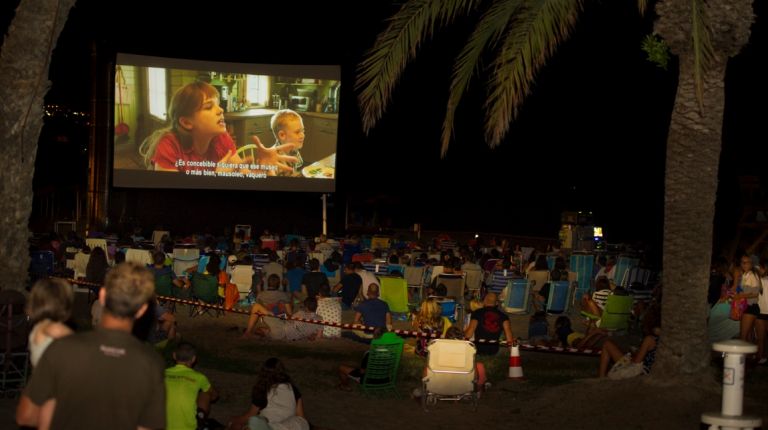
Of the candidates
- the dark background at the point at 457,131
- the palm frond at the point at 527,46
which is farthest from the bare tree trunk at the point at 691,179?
the dark background at the point at 457,131

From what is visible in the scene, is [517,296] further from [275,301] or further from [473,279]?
[275,301]

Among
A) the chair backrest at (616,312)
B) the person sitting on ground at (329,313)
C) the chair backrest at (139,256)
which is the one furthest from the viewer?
the chair backrest at (139,256)

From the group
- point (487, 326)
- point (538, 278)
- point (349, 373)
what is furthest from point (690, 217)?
point (538, 278)

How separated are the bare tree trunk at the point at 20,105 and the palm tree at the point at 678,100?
3225 millimetres

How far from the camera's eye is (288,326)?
1377cm

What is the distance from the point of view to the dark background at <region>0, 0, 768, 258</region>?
31047 millimetres

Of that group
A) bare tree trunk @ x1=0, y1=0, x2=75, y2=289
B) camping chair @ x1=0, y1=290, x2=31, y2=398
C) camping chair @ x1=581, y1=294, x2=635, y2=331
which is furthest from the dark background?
camping chair @ x1=0, y1=290, x2=31, y2=398

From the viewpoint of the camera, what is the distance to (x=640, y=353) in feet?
34.6

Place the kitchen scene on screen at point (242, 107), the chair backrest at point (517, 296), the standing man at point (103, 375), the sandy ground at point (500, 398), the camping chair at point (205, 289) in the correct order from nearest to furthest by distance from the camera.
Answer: the standing man at point (103, 375)
the sandy ground at point (500, 398)
the camping chair at point (205, 289)
the chair backrest at point (517, 296)
the kitchen scene on screen at point (242, 107)

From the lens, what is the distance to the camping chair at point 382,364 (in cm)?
1077

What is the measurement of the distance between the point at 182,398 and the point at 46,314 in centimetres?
226

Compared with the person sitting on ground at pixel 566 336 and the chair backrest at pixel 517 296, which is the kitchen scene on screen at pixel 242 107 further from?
the person sitting on ground at pixel 566 336

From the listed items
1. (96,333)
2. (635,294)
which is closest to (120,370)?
(96,333)

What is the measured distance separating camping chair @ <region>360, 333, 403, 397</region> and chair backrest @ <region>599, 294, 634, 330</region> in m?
4.26
